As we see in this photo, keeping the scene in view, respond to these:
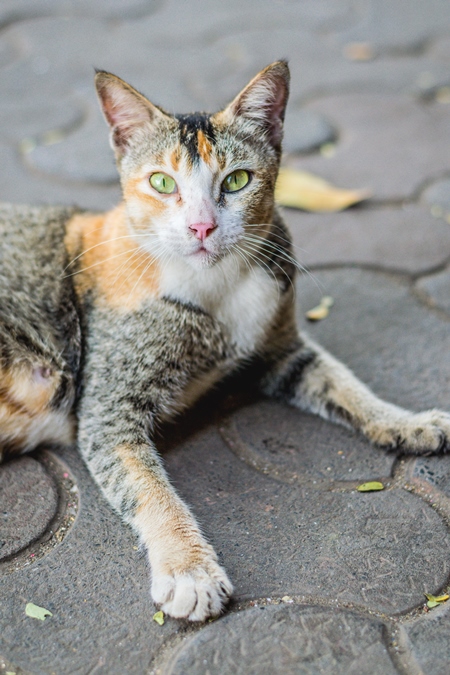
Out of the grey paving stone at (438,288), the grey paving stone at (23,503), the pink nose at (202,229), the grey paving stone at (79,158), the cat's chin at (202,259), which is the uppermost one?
the pink nose at (202,229)

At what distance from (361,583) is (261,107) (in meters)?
1.55

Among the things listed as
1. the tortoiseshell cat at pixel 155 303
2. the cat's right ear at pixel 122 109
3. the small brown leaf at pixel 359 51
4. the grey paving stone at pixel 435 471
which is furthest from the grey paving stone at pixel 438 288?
the small brown leaf at pixel 359 51

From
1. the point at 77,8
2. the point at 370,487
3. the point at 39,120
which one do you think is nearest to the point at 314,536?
the point at 370,487

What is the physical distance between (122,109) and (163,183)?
0.32m

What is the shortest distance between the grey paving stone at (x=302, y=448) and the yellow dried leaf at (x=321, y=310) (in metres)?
0.58

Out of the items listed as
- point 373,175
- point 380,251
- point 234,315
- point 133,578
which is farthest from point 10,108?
point 133,578

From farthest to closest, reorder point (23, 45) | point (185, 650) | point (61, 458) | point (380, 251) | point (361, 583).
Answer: point (23, 45)
point (380, 251)
point (61, 458)
point (361, 583)
point (185, 650)

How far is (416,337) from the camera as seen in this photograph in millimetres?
2990

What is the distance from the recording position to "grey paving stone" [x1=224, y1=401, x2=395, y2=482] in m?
2.42

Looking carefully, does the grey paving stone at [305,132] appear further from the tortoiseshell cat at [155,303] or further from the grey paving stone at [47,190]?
the tortoiseshell cat at [155,303]

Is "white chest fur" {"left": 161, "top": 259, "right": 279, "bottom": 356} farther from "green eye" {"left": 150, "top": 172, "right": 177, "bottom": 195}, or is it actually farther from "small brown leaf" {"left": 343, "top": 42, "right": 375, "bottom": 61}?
"small brown leaf" {"left": 343, "top": 42, "right": 375, "bottom": 61}

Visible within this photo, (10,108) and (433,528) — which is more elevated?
(10,108)

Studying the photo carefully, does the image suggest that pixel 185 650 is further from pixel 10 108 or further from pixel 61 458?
pixel 10 108

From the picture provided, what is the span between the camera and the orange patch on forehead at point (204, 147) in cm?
228
